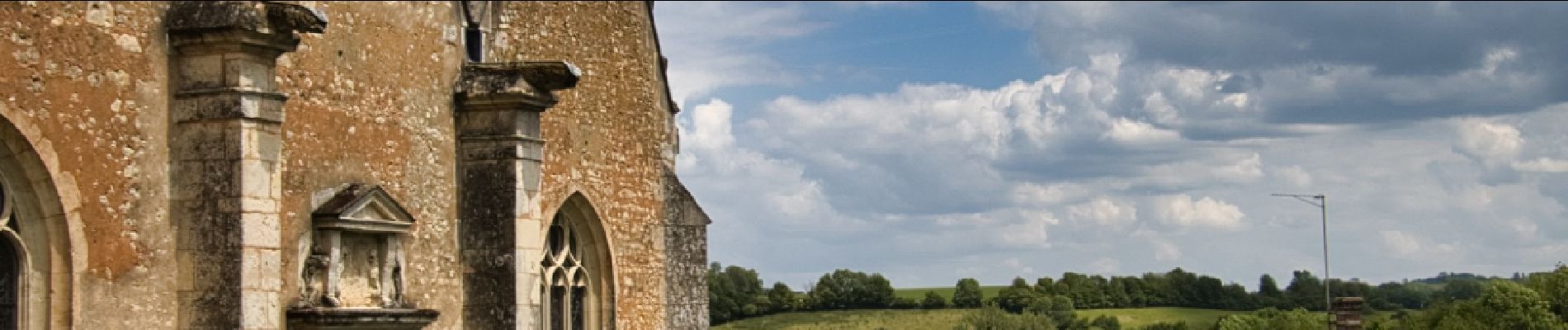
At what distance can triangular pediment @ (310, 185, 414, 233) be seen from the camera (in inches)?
605

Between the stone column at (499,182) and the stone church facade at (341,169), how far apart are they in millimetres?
20

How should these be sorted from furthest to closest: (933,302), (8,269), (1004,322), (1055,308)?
1. (933,302)
2. (1055,308)
3. (1004,322)
4. (8,269)

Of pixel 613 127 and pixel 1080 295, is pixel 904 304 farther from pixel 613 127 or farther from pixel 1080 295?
pixel 613 127

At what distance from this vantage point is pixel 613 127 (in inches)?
795

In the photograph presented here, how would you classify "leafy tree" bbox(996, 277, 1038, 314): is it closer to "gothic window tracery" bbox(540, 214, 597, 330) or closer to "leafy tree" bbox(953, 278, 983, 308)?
"leafy tree" bbox(953, 278, 983, 308)

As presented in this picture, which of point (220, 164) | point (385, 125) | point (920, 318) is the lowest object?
point (920, 318)

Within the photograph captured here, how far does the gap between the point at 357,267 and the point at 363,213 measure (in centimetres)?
45

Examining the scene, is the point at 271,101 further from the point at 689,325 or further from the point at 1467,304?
the point at 1467,304

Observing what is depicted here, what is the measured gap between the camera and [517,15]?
1906 cm

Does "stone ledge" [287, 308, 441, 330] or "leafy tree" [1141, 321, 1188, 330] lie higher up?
"stone ledge" [287, 308, 441, 330]

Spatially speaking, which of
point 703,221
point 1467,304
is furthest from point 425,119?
point 1467,304

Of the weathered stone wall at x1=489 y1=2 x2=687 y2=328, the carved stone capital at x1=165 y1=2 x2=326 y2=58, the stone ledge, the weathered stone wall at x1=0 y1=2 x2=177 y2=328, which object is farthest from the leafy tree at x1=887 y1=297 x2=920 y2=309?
the weathered stone wall at x1=0 y1=2 x2=177 y2=328

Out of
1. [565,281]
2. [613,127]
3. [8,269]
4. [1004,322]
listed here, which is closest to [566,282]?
[565,281]

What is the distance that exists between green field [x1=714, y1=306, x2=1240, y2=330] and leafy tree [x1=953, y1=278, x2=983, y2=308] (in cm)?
297
